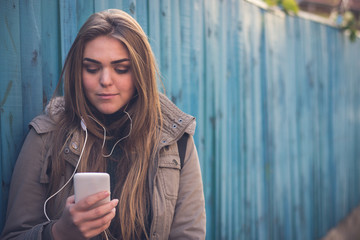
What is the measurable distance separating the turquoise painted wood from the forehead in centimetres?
43

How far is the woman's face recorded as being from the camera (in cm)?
188

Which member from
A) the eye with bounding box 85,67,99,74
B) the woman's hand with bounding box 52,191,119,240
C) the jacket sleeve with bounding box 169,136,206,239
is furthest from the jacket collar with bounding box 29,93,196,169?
the woman's hand with bounding box 52,191,119,240

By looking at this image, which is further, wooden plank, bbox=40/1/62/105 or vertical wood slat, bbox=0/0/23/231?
wooden plank, bbox=40/1/62/105

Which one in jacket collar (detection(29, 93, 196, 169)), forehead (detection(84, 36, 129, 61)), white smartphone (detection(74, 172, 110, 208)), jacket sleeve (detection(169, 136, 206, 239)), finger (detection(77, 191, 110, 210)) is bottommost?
jacket sleeve (detection(169, 136, 206, 239))

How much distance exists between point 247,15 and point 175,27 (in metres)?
1.17

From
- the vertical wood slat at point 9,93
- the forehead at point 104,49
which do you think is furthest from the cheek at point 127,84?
the vertical wood slat at point 9,93

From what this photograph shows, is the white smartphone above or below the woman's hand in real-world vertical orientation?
above

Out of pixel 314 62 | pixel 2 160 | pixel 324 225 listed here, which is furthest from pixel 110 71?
pixel 324 225

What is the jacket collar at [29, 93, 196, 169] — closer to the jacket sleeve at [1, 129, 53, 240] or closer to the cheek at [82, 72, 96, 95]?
the jacket sleeve at [1, 129, 53, 240]

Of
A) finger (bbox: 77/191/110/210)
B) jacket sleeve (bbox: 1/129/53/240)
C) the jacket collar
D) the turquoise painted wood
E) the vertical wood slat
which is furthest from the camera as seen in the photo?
the turquoise painted wood

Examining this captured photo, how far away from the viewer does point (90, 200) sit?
4.84 ft

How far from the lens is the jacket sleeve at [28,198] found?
171 centimetres

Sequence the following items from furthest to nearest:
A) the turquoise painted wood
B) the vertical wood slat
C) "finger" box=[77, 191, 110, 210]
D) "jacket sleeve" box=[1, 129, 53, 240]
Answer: the turquoise painted wood → the vertical wood slat → "jacket sleeve" box=[1, 129, 53, 240] → "finger" box=[77, 191, 110, 210]

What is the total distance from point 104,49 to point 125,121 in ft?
1.33
